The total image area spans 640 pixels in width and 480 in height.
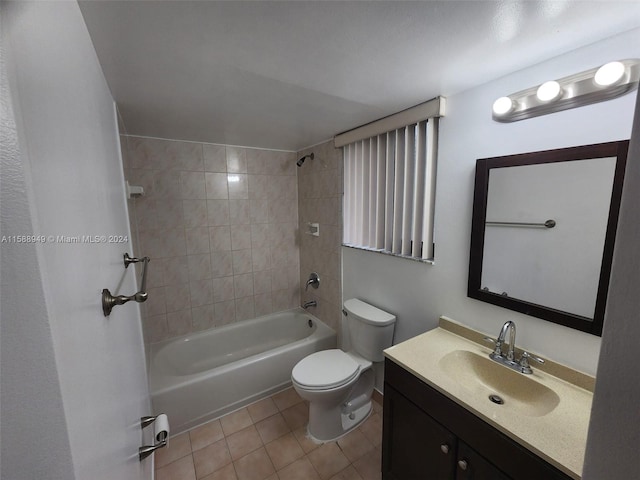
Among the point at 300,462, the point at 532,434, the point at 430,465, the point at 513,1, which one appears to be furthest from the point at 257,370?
the point at 513,1

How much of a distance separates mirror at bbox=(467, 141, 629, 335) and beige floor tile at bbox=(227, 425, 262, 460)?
1.72 meters

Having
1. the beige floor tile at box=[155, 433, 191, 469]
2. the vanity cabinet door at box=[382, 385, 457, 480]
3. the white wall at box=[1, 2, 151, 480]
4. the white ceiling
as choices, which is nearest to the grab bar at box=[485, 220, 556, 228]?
the white ceiling

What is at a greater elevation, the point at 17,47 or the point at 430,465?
the point at 17,47

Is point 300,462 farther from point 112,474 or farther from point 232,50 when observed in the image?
point 232,50

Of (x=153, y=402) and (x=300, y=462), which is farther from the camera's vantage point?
(x=153, y=402)

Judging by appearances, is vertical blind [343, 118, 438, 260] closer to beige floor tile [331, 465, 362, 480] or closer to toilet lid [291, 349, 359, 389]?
toilet lid [291, 349, 359, 389]

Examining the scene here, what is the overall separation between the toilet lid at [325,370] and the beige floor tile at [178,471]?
82 cm

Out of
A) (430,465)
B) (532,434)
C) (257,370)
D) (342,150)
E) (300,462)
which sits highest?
(342,150)

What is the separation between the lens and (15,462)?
0.32 metres

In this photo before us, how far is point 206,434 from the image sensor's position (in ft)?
6.07

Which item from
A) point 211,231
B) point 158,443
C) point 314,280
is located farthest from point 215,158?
point 158,443

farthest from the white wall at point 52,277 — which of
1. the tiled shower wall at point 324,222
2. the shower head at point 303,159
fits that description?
the shower head at point 303,159

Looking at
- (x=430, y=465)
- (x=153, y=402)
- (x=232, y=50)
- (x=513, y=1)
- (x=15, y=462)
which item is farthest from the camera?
(x=153, y=402)

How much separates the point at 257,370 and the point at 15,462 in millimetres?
1973
